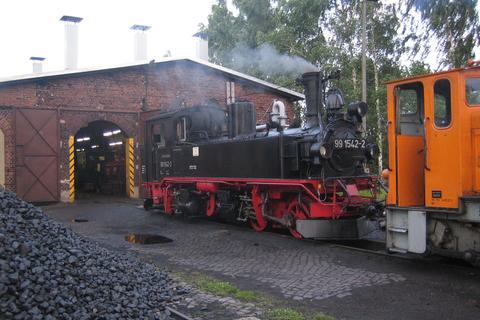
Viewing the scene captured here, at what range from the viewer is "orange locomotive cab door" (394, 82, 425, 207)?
6859 mm

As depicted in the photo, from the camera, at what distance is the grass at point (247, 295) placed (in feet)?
16.1

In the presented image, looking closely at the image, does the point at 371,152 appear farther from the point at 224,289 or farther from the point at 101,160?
the point at 101,160

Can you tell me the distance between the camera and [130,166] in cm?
2053

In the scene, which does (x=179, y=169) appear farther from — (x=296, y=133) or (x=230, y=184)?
(x=296, y=133)

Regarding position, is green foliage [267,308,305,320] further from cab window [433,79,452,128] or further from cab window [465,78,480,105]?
cab window [465,78,480,105]

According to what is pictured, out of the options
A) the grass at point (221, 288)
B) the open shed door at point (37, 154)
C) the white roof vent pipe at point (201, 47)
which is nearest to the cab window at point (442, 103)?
the grass at point (221, 288)

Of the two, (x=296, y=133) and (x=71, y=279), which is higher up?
(x=296, y=133)

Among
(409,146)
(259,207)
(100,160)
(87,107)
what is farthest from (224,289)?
(100,160)

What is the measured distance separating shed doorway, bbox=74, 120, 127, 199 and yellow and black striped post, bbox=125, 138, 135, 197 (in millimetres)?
419

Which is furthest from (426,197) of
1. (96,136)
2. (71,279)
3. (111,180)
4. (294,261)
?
(96,136)

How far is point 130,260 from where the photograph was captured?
6617 millimetres

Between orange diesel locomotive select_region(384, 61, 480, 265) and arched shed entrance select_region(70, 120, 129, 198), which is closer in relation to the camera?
orange diesel locomotive select_region(384, 61, 480, 265)

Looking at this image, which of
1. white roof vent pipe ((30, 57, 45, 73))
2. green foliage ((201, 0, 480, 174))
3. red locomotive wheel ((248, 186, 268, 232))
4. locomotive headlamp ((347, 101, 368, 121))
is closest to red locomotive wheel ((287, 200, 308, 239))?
red locomotive wheel ((248, 186, 268, 232))

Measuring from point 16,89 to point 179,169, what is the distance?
7.94m
